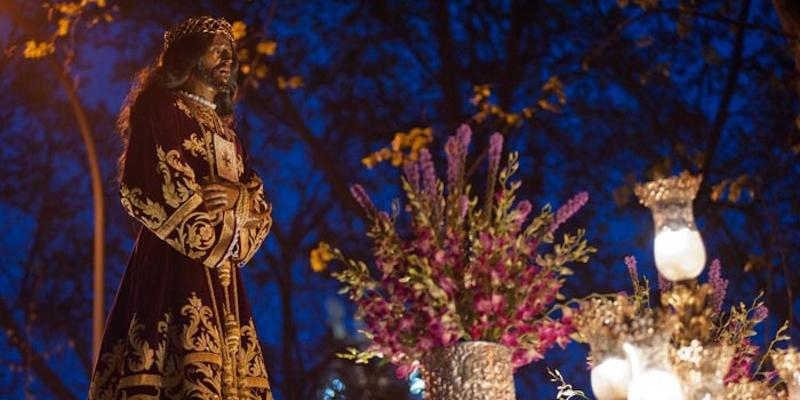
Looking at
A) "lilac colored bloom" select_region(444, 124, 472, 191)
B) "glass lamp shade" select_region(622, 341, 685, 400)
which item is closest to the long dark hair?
"lilac colored bloom" select_region(444, 124, 472, 191)

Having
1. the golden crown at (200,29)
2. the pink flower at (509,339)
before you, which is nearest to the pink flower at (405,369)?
the pink flower at (509,339)

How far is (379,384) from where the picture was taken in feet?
52.7

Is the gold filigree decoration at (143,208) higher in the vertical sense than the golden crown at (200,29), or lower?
lower

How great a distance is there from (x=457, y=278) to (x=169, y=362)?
3.98ft

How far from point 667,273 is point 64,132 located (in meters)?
18.1

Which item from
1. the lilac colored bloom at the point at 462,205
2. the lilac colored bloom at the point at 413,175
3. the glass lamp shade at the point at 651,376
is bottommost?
the glass lamp shade at the point at 651,376

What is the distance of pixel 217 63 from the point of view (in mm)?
6109

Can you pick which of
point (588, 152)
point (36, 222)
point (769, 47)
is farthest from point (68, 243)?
point (769, 47)

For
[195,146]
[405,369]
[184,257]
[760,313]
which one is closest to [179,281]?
[184,257]

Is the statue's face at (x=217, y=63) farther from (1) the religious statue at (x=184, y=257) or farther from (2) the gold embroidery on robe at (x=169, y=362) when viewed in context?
(2) the gold embroidery on robe at (x=169, y=362)

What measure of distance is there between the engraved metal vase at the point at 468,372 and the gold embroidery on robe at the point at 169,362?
80cm

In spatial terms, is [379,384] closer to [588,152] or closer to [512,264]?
[588,152]

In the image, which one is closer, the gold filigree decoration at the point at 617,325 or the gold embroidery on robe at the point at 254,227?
the gold filigree decoration at the point at 617,325

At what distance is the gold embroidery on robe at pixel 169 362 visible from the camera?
5.23m
